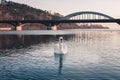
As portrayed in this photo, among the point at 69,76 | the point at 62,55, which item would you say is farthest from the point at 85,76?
the point at 62,55

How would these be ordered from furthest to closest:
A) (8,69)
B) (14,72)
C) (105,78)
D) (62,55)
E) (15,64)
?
(62,55)
(15,64)
(8,69)
(14,72)
(105,78)

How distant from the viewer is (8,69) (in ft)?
95.6

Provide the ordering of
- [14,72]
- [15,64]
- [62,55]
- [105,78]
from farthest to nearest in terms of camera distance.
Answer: [62,55]
[15,64]
[14,72]
[105,78]

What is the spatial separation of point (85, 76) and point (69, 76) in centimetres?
138

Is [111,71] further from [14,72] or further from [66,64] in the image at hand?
[14,72]

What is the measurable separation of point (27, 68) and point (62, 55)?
12.2 m

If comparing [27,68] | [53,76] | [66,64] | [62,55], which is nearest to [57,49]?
[62,55]

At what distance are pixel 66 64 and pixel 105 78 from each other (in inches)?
338

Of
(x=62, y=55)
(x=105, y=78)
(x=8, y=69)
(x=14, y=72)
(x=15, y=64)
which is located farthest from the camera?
(x=62, y=55)

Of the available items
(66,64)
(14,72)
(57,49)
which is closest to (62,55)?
(57,49)

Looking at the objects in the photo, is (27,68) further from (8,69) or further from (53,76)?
(53,76)

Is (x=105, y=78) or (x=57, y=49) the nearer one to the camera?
(x=105, y=78)

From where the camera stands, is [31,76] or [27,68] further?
[27,68]

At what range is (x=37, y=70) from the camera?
28203 mm
